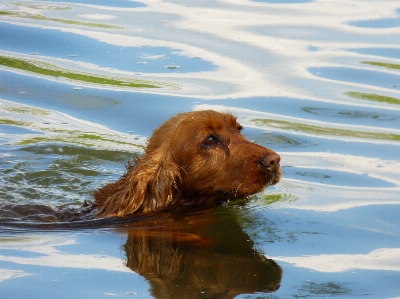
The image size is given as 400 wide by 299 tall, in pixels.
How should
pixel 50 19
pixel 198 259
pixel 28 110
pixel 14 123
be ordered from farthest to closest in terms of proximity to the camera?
pixel 50 19 < pixel 28 110 < pixel 14 123 < pixel 198 259

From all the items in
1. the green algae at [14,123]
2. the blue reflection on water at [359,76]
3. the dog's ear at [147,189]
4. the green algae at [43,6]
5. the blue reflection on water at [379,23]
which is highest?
the blue reflection on water at [379,23]

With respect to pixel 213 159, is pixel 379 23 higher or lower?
higher

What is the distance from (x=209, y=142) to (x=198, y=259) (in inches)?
50.1

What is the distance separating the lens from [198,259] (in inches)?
276

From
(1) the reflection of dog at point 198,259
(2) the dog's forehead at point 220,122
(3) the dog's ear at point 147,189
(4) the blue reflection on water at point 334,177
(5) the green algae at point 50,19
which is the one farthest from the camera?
(5) the green algae at point 50,19

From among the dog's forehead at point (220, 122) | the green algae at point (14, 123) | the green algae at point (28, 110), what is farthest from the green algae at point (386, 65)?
the dog's forehead at point (220, 122)

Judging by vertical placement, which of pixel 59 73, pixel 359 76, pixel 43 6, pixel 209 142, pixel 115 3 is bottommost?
pixel 209 142

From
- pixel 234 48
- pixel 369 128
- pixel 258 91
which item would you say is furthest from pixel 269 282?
pixel 234 48

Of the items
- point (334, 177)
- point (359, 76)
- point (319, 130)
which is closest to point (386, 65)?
point (359, 76)

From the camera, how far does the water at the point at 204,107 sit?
6742 mm

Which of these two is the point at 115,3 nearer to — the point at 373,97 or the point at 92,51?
the point at 92,51

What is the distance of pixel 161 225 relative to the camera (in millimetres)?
7848

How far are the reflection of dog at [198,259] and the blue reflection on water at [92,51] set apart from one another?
17.0ft

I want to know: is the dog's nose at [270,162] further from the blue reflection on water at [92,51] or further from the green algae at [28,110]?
the blue reflection on water at [92,51]
